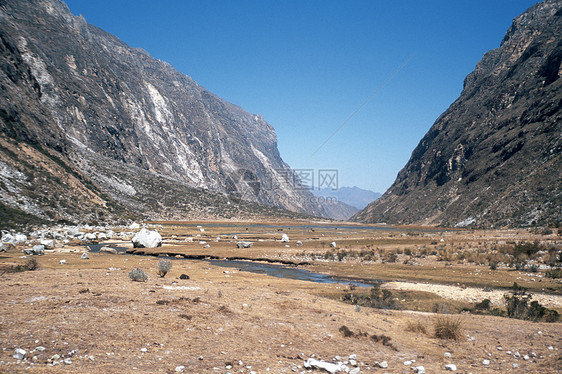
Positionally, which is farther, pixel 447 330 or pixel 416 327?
pixel 416 327

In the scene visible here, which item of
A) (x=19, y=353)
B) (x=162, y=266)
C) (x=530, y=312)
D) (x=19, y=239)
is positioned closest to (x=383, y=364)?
(x=19, y=353)

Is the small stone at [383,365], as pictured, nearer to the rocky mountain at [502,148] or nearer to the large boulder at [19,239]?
the large boulder at [19,239]

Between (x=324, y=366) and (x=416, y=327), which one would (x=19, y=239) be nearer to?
(x=324, y=366)

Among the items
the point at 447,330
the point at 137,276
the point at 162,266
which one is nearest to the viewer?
the point at 447,330

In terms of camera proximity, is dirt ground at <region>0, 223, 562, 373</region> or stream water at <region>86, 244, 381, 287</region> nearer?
dirt ground at <region>0, 223, 562, 373</region>

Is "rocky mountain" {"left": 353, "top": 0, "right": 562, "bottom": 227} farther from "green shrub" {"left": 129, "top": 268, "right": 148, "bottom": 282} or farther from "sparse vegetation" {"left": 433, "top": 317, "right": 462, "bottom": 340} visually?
"green shrub" {"left": 129, "top": 268, "right": 148, "bottom": 282}

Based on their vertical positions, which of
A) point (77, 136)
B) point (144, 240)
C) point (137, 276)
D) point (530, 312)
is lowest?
point (144, 240)

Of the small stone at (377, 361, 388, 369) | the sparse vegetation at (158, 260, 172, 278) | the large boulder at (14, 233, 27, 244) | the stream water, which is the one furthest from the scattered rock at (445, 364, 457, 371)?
the large boulder at (14, 233, 27, 244)
